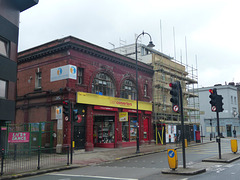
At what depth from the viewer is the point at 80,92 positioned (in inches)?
875

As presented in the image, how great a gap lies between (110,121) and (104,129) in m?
1.05

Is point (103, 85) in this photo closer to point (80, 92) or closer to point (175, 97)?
point (80, 92)

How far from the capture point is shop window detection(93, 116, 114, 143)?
2639 cm

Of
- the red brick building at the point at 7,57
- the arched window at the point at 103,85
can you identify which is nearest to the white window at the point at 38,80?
the arched window at the point at 103,85

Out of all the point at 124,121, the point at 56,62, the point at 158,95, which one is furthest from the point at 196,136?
the point at 56,62

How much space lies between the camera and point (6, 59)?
1742cm

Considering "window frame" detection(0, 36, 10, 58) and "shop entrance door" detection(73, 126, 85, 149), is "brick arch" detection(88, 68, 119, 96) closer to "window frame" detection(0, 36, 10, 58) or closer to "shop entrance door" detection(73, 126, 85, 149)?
"shop entrance door" detection(73, 126, 85, 149)

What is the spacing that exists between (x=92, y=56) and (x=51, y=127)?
7.68 m

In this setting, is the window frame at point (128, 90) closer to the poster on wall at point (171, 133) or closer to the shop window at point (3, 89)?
the poster on wall at point (171, 133)

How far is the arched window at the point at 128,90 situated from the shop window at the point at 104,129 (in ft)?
10.7

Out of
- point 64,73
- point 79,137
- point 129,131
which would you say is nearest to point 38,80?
point 64,73

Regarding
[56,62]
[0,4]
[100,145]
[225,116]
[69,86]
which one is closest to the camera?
[0,4]

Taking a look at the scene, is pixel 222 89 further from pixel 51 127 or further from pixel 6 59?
pixel 6 59

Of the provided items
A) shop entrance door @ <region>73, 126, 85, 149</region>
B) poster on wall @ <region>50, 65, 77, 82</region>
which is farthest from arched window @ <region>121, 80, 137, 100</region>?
poster on wall @ <region>50, 65, 77, 82</region>
